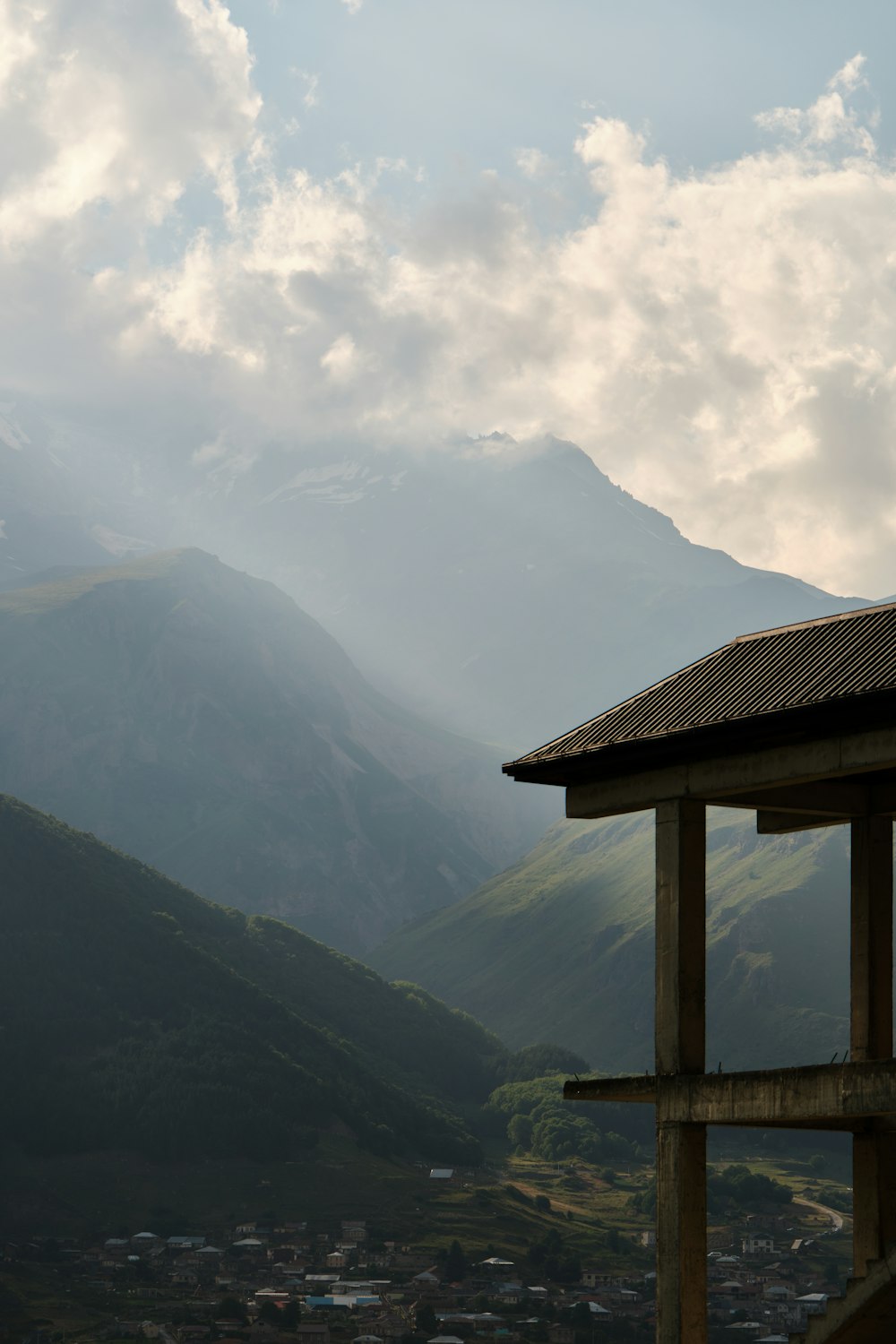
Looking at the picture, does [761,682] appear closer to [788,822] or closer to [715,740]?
[715,740]

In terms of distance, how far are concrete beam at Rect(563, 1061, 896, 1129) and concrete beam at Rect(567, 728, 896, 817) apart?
5.75 metres

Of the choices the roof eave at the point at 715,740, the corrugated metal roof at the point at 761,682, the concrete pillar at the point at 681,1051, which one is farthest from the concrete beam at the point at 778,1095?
the corrugated metal roof at the point at 761,682

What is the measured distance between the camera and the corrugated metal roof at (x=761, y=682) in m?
37.0

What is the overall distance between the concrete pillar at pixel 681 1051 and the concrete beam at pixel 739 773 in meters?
0.65

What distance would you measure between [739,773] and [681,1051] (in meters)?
6.02

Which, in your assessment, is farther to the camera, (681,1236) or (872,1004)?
(872,1004)

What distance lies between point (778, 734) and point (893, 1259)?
1051 centimetres

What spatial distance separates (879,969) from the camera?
42.2 meters

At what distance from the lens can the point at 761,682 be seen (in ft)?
131

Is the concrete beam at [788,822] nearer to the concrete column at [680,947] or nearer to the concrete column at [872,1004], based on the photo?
the concrete column at [872,1004]

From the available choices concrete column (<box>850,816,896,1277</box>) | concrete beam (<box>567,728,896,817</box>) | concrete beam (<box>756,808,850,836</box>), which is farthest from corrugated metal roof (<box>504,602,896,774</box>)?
concrete column (<box>850,816,896,1277</box>)

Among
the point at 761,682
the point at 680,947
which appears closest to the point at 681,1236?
the point at 680,947

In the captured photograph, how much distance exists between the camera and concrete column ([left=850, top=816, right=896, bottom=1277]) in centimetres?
4031

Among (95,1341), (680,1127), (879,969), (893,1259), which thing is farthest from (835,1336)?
(95,1341)
